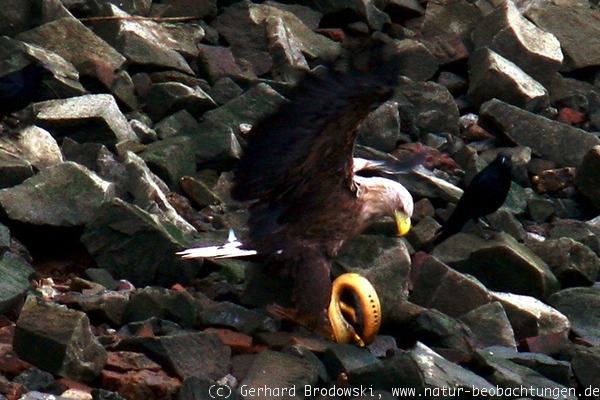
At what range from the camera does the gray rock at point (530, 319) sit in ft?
30.4

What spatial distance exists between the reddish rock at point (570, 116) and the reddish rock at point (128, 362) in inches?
254

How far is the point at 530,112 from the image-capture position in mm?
12625

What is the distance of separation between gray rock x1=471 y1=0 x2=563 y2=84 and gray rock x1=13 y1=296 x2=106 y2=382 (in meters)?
6.71

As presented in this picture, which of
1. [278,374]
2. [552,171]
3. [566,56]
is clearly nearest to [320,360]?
[278,374]

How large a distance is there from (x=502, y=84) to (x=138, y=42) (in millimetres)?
3002

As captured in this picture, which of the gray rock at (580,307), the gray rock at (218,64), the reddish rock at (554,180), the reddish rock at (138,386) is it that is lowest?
the reddish rock at (554,180)

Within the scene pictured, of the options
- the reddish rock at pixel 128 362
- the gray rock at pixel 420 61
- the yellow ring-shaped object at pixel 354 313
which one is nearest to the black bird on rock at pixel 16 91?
the yellow ring-shaped object at pixel 354 313

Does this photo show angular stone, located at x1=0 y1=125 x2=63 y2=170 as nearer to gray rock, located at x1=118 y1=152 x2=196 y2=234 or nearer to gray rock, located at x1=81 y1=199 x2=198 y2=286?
gray rock, located at x1=118 y1=152 x2=196 y2=234

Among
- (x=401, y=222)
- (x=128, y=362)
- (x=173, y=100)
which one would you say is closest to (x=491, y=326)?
(x=401, y=222)

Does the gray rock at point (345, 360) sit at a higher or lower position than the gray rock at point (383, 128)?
higher

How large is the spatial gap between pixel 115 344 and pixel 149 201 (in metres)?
1.95

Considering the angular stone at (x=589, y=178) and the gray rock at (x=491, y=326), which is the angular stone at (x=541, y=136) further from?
the gray rock at (x=491, y=326)

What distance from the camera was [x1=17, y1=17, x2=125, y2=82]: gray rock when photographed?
448 inches

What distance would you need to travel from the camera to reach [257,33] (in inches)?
508
